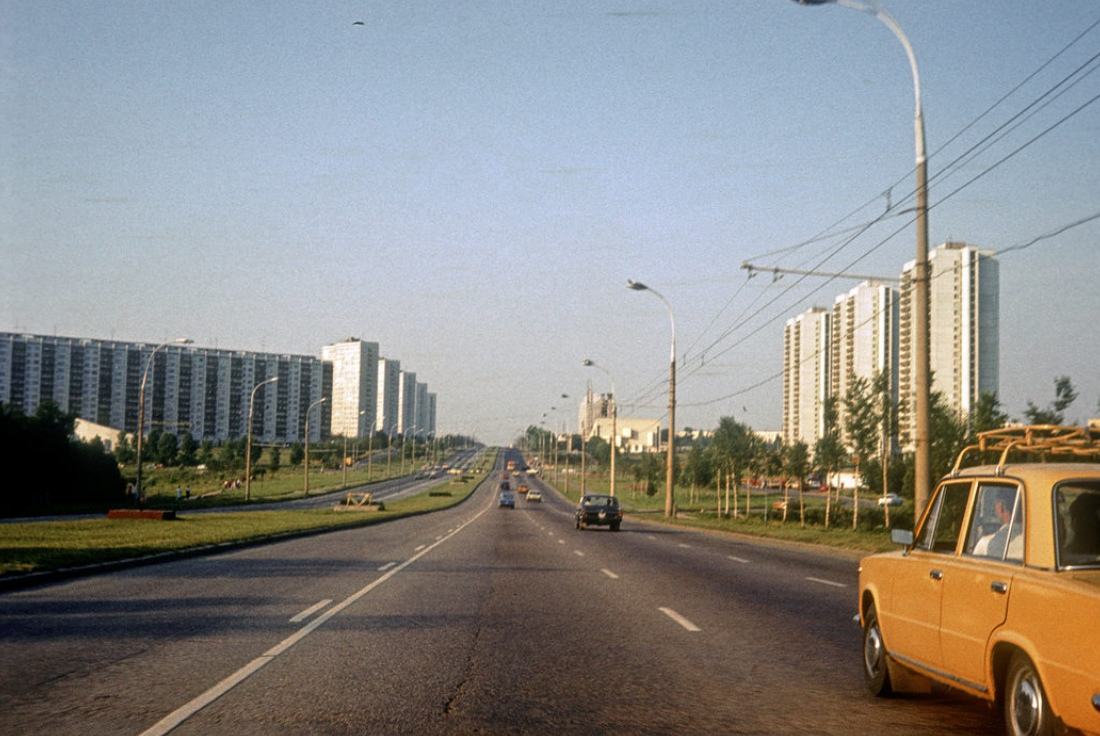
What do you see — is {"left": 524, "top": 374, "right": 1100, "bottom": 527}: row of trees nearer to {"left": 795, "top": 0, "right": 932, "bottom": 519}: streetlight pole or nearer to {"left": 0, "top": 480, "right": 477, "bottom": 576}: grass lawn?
{"left": 795, "top": 0, "right": 932, "bottom": 519}: streetlight pole

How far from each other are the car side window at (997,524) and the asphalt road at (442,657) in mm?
1309

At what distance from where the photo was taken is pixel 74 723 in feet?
20.2

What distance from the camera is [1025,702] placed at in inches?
197

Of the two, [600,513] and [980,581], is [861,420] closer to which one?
[600,513]

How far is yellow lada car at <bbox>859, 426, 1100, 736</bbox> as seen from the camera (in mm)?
4539

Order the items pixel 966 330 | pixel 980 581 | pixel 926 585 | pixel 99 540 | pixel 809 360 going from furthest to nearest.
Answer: pixel 809 360 < pixel 966 330 < pixel 99 540 < pixel 926 585 < pixel 980 581

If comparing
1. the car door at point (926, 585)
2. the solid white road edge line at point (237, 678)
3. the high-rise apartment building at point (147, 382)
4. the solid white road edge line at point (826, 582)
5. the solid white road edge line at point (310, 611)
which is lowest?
the solid white road edge line at point (826, 582)

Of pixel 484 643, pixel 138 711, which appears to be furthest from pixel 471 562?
pixel 138 711

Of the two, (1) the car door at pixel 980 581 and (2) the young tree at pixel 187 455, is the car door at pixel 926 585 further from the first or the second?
(2) the young tree at pixel 187 455

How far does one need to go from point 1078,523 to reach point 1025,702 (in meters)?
0.98

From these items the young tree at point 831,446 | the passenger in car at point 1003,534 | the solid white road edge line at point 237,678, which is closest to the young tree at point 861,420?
the young tree at point 831,446

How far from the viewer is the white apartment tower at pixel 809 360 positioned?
98.1 meters

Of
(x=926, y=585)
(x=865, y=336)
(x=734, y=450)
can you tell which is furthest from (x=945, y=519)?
(x=865, y=336)

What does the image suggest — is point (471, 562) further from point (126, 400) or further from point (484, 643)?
point (126, 400)
